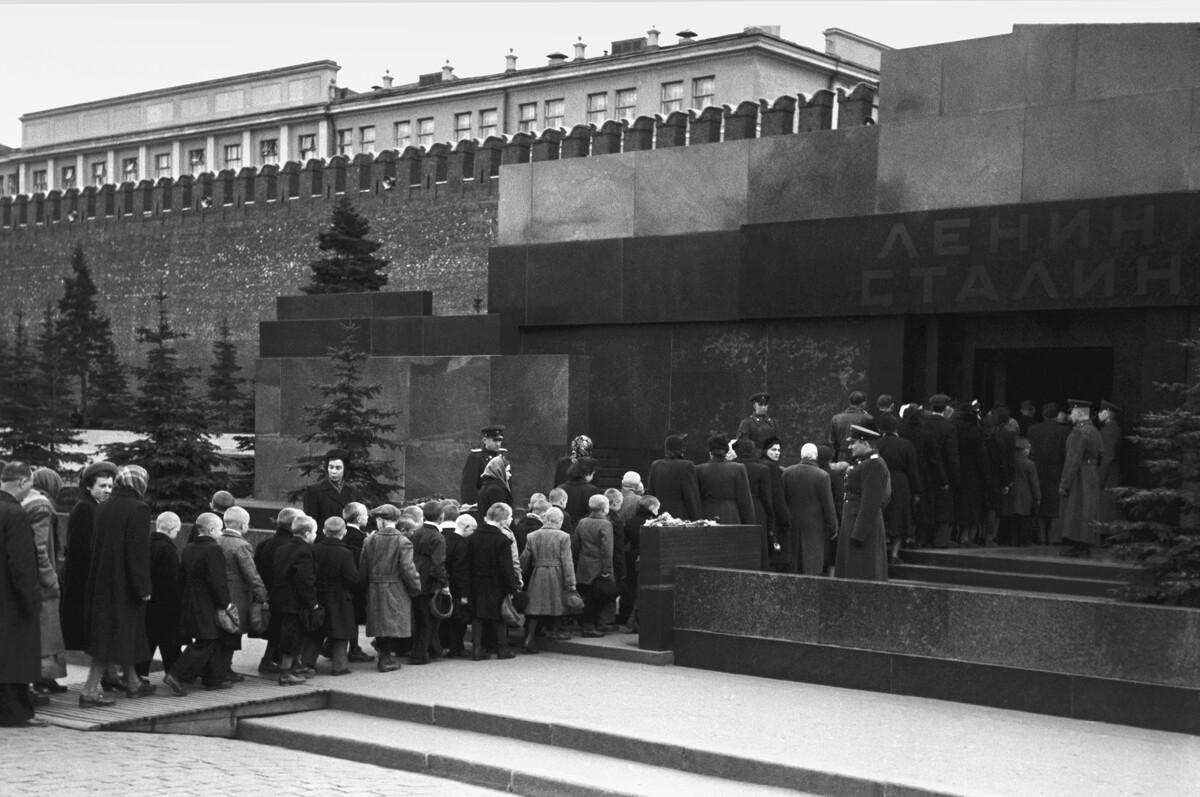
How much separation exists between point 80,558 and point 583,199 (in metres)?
10.0

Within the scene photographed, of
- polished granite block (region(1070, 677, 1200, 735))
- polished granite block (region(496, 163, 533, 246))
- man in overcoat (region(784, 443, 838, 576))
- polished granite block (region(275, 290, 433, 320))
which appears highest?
polished granite block (region(496, 163, 533, 246))

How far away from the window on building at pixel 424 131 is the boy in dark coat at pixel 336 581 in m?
43.3

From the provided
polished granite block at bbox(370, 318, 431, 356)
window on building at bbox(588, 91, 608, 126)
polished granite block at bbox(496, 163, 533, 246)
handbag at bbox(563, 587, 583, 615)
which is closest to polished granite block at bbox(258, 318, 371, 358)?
polished granite block at bbox(370, 318, 431, 356)

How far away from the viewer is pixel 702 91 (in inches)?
1781

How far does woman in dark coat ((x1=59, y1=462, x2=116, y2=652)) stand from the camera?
10453 mm

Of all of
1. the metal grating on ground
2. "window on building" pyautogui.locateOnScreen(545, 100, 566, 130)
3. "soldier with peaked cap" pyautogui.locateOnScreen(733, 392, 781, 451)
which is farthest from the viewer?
"window on building" pyautogui.locateOnScreen(545, 100, 566, 130)

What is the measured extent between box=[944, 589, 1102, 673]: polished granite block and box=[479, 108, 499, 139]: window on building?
42924 millimetres

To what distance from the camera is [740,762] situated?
8.23 metres

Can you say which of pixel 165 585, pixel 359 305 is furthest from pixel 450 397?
pixel 165 585

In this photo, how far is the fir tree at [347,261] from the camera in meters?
33.8

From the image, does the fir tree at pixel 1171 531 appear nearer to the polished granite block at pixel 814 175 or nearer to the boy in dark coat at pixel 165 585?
the boy in dark coat at pixel 165 585

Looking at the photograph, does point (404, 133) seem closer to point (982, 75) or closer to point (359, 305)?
point (359, 305)

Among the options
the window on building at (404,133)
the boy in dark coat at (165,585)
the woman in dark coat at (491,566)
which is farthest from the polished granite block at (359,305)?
the window on building at (404,133)

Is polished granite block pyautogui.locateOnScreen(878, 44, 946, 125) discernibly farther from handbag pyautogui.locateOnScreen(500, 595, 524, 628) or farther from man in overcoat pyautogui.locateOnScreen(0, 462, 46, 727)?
man in overcoat pyautogui.locateOnScreen(0, 462, 46, 727)
